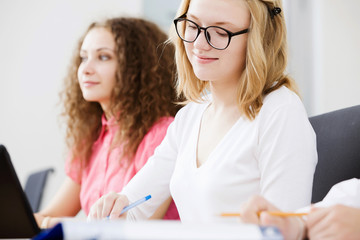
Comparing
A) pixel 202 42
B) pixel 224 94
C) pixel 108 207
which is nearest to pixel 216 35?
pixel 202 42

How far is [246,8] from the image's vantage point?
90cm

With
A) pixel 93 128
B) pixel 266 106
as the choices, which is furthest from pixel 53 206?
pixel 266 106

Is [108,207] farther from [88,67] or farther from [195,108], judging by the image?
[88,67]

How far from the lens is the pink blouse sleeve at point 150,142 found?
1.46 metres

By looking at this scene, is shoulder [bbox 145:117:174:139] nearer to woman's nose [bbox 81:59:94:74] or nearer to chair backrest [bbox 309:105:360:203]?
woman's nose [bbox 81:59:94:74]

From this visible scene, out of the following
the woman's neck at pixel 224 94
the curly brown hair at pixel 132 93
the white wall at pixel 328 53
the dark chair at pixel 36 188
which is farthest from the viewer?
the white wall at pixel 328 53

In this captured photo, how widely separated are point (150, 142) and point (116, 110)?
22 cm

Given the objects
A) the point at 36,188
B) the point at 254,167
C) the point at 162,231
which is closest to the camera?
the point at 162,231

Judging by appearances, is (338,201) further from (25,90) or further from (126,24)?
(25,90)

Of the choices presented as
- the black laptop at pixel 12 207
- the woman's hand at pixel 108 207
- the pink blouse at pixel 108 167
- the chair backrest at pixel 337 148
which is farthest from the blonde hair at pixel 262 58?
the pink blouse at pixel 108 167

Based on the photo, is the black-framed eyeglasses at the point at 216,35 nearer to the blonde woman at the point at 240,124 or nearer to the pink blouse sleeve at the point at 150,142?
the blonde woman at the point at 240,124

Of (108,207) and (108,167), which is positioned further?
(108,167)

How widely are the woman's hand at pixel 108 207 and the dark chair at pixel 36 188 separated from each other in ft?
3.49

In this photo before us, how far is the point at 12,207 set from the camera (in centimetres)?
90
